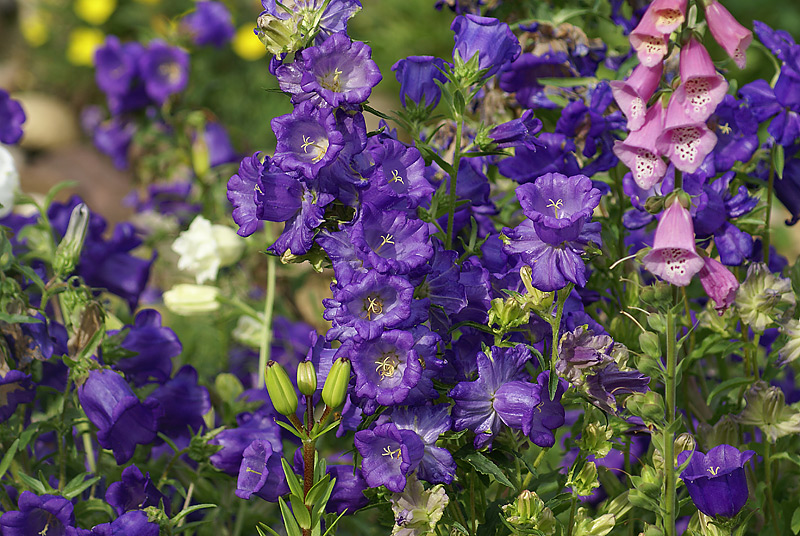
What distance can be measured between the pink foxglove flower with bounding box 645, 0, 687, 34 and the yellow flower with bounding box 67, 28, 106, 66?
5734 mm

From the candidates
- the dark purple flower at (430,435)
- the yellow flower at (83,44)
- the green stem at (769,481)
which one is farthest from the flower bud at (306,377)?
the yellow flower at (83,44)

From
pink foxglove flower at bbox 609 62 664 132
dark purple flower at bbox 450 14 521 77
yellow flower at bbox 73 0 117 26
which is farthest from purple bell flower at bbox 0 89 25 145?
yellow flower at bbox 73 0 117 26

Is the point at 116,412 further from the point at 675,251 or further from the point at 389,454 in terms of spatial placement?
the point at 675,251

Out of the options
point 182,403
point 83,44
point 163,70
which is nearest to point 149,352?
point 182,403

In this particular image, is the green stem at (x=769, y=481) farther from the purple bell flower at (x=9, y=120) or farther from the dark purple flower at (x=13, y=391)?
the purple bell flower at (x=9, y=120)

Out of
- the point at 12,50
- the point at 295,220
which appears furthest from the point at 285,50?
the point at 12,50

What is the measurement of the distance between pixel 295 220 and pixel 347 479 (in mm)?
369

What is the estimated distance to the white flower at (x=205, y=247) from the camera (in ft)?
6.48

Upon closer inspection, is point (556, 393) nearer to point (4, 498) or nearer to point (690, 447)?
point (690, 447)

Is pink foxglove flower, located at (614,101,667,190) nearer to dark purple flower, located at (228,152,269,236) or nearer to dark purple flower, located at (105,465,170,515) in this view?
dark purple flower, located at (228,152,269,236)

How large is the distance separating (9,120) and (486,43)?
0.98 meters

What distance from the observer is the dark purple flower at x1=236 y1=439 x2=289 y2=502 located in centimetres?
122

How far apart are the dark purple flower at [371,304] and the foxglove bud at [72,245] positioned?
606 mm

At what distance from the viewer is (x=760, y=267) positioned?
1.25m
